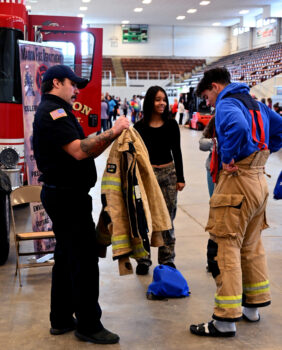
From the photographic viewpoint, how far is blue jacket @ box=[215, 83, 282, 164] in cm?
304

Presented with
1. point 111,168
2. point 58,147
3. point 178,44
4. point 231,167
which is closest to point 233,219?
point 231,167

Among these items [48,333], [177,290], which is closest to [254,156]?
[177,290]

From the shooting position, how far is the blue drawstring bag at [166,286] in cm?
393

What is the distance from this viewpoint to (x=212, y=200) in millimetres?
3279

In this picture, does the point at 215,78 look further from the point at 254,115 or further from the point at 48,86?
the point at 48,86


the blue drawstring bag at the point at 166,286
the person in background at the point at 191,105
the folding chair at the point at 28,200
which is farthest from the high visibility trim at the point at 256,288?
the person in background at the point at 191,105

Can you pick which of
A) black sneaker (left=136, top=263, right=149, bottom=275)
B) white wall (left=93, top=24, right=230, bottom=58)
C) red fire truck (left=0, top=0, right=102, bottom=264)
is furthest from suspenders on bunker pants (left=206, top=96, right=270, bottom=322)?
white wall (left=93, top=24, right=230, bottom=58)

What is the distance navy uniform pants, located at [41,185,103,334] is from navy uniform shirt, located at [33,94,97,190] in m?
0.08

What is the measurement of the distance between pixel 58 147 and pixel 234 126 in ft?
3.51

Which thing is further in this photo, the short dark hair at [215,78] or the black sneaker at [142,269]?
the black sneaker at [142,269]

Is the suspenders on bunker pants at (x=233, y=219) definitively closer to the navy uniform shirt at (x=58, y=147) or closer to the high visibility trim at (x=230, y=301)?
the high visibility trim at (x=230, y=301)

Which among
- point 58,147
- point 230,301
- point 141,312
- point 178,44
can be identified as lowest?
point 141,312

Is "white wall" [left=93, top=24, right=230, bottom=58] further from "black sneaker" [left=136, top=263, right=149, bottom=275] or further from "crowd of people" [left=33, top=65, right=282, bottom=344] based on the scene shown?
"crowd of people" [left=33, top=65, right=282, bottom=344]

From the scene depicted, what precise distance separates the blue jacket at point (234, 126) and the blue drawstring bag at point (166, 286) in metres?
1.20
